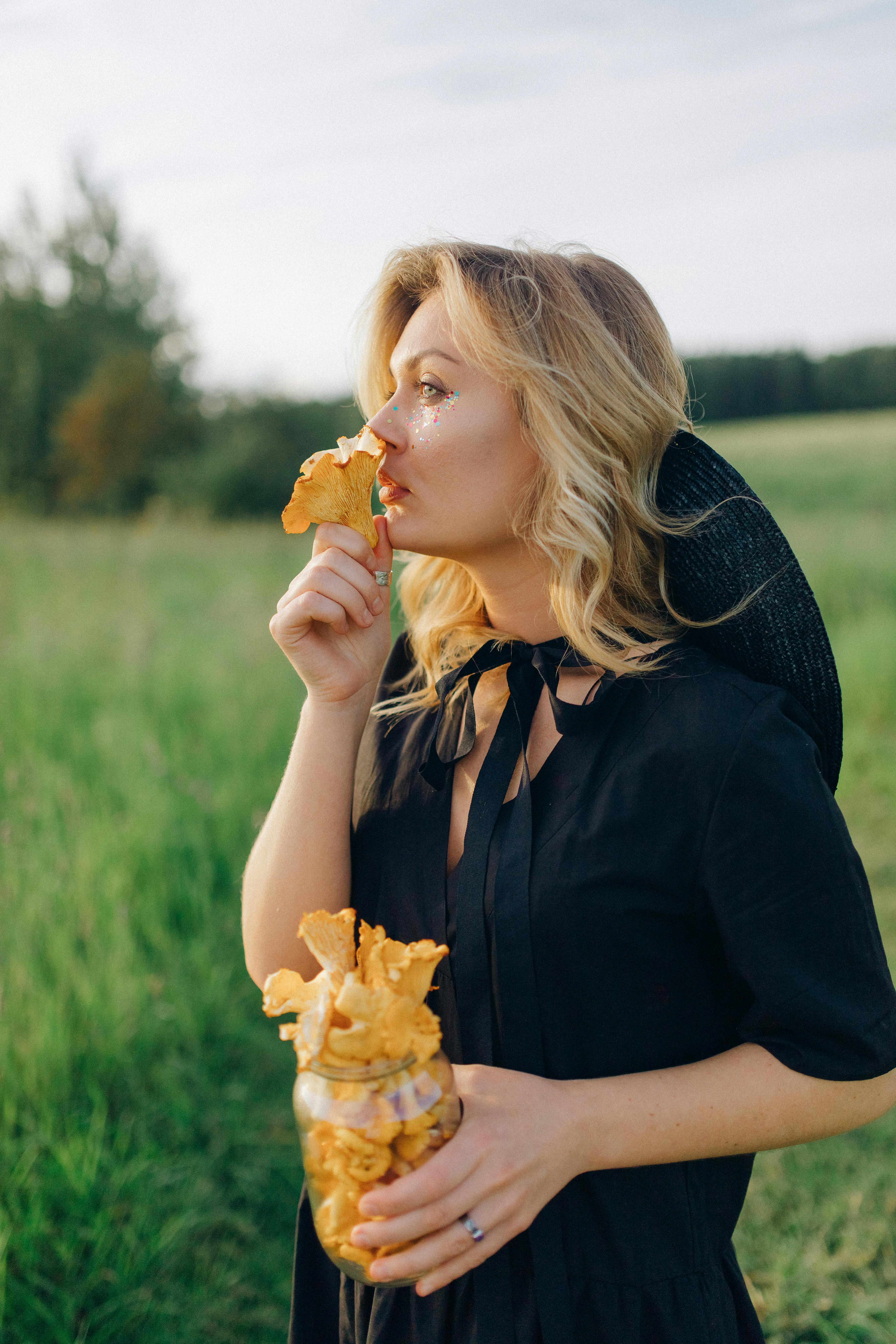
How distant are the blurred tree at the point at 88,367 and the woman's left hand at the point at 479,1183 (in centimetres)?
2515

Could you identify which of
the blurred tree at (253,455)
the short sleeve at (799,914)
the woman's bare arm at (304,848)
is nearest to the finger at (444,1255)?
the short sleeve at (799,914)

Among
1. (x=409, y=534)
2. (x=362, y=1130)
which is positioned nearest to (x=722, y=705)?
(x=409, y=534)

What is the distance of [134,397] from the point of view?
2505 cm

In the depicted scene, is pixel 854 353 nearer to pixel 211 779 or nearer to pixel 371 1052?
pixel 211 779

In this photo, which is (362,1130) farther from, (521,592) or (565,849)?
(521,592)

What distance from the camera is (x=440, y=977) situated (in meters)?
1.43

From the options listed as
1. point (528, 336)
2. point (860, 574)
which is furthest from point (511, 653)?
point (860, 574)

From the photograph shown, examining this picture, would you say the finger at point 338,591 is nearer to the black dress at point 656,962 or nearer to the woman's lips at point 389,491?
the woman's lips at point 389,491

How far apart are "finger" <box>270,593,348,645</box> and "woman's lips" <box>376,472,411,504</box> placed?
0.76 ft

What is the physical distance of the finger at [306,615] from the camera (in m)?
1.54

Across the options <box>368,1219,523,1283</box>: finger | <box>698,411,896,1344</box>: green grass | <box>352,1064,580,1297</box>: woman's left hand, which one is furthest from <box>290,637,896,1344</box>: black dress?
<box>698,411,896,1344</box>: green grass

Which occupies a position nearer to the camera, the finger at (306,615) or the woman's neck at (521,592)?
the finger at (306,615)

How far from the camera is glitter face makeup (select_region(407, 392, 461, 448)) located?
62.2 inches

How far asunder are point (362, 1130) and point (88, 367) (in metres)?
30.7
